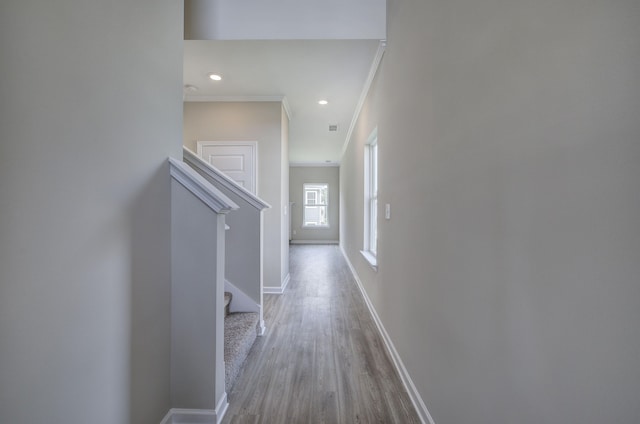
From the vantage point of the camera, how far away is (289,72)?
123 inches

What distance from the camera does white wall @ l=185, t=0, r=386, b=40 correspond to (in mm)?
2180

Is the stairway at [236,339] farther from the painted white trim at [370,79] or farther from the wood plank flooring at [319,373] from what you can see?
the painted white trim at [370,79]

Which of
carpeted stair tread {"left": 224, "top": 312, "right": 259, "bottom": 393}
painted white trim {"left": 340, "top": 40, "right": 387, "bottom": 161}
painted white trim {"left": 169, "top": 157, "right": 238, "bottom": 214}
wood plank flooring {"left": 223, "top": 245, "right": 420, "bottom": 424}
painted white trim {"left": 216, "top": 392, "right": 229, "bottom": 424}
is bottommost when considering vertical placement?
wood plank flooring {"left": 223, "top": 245, "right": 420, "bottom": 424}

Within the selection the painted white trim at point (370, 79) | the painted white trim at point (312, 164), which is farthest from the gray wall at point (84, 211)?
the painted white trim at point (312, 164)

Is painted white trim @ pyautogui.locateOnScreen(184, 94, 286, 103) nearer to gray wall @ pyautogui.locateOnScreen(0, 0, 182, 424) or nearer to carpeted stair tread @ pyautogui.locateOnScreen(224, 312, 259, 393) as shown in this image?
gray wall @ pyautogui.locateOnScreen(0, 0, 182, 424)

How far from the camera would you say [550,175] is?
673 mm

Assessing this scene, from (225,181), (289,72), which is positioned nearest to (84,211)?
(225,181)

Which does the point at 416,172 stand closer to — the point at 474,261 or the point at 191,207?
the point at 474,261

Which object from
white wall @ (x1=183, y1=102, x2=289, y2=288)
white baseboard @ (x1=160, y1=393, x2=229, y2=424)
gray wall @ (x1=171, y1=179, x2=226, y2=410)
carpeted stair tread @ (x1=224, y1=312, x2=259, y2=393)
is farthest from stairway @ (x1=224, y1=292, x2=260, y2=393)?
white wall @ (x1=183, y1=102, x2=289, y2=288)

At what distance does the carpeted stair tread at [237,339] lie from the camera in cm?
185

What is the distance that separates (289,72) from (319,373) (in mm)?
2887

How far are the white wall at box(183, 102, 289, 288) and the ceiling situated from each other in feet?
0.42

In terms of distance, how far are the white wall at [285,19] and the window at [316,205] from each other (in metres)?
7.25

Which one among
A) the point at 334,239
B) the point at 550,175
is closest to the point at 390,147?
the point at 550,175
